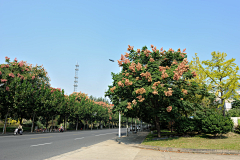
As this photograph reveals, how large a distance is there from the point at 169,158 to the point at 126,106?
6032 millimetres

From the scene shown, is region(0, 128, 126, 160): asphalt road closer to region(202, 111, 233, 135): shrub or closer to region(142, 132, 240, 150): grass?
region(142, 132, 240, 150): grass

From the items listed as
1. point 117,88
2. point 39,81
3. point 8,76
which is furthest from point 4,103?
point 117,88

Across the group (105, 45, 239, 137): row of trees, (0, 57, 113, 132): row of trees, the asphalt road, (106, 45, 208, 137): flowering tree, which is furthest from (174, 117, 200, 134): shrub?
(0, 57, 113, 132): row of trees

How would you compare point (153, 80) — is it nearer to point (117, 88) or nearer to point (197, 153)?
point (117, 88)

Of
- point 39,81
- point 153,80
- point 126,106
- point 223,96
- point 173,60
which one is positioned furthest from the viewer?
point 39,81

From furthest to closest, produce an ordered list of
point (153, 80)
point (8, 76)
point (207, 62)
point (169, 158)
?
point (8, 76), point (207, 62), point (153, 80), point (169, 158)

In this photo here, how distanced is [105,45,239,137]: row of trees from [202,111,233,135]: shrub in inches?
29.5

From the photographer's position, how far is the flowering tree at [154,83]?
12.6m

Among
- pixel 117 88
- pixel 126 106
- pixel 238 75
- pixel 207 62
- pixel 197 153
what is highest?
pixel 207 62

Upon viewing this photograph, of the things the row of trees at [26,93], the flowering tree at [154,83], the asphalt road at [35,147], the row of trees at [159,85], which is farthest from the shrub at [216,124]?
the row of trees at [26,93]

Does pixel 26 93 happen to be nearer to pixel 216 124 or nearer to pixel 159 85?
pixel 159 85

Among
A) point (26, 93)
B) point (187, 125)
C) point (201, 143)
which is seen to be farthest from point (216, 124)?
point (26, 93)

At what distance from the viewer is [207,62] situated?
21.5 m

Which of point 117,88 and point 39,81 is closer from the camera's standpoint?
point 117,88
